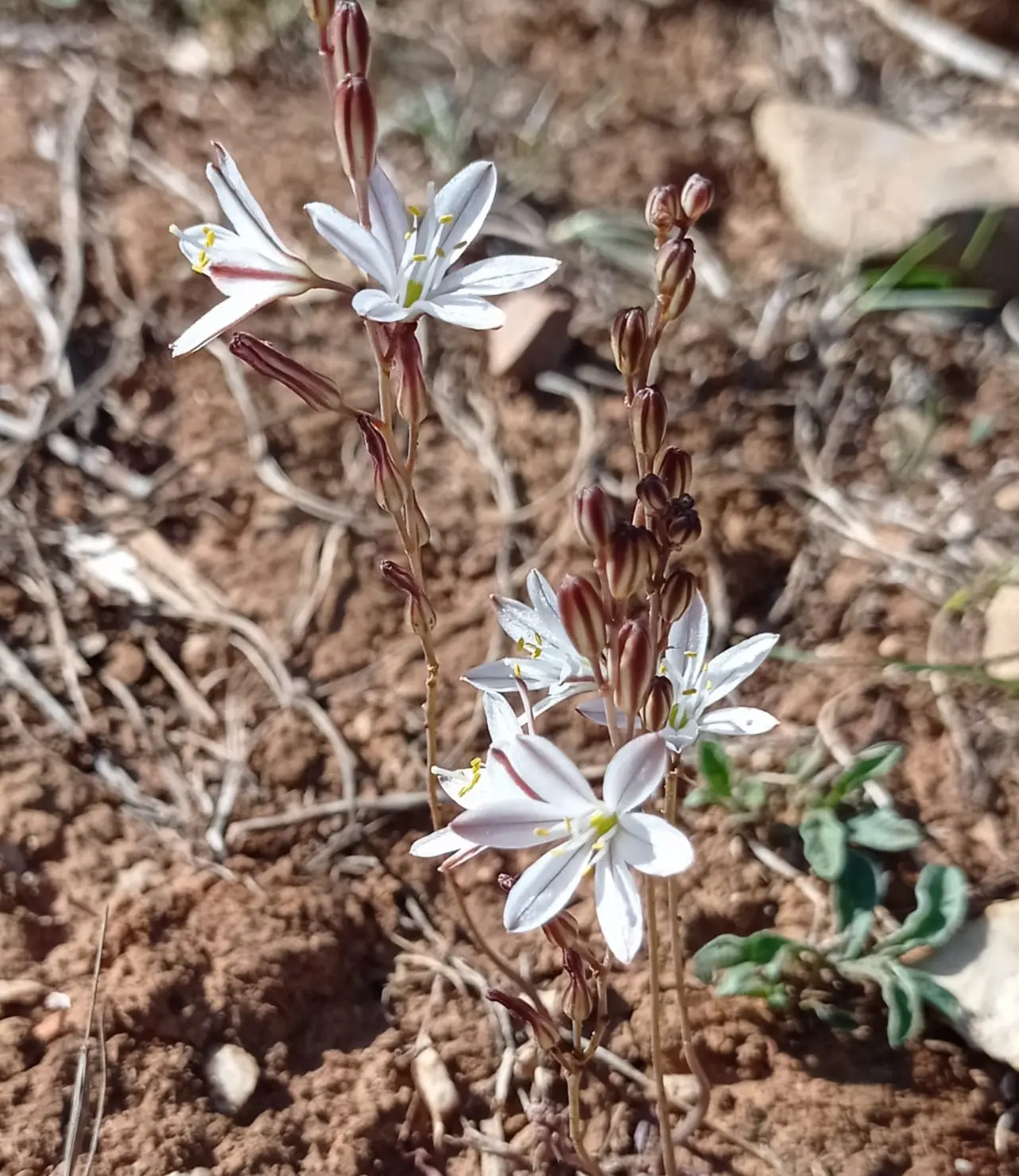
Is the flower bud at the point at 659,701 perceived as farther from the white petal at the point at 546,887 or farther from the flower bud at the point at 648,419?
the flower bud at the point at 648,419

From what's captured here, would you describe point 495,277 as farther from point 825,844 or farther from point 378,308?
point 825,844

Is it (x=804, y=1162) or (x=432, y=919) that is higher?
(x=432, y=919)

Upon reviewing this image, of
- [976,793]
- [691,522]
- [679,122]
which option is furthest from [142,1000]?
[679,122]

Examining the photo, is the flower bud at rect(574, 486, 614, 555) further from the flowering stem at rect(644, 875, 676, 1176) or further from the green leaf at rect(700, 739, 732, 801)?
the green leaf at rect(700, 739, 732, 801)

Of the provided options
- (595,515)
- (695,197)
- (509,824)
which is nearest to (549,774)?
(509,824)

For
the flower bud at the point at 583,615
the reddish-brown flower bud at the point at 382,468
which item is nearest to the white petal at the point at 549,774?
the flower bud at the point at 583,615

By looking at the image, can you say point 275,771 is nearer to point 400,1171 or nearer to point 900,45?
point 400,1171
